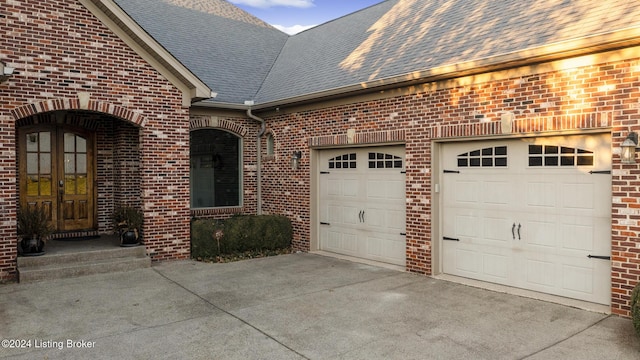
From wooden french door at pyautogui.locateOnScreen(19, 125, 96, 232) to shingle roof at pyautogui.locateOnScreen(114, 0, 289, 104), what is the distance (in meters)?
3.48

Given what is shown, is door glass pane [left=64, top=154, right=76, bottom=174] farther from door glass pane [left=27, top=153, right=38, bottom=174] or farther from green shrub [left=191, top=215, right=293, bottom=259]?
green shrub [left=191, top=215, right=293, bottom=259]

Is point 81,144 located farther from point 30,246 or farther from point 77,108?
point 30,246

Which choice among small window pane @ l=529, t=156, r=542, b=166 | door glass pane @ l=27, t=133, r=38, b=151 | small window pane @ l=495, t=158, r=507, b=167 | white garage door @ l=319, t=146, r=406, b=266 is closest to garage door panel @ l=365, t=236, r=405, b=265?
white garage door @ l=319, t=146, r=406, b=266

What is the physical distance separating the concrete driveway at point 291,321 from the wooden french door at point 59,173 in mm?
3002

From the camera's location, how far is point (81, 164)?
11.0m

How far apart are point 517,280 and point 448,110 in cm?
304

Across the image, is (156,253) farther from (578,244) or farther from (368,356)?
(578,244)

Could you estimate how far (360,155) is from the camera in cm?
1011

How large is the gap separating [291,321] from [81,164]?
7.54 m

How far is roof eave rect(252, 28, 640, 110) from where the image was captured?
5953mm

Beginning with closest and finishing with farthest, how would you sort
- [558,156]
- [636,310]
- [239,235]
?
[636,310]
[558,156]
[239,235]

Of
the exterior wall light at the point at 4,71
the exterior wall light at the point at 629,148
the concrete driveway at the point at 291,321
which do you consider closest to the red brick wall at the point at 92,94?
the exterior wall light at the point at 4,71

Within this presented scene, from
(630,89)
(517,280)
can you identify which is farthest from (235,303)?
(630,89)

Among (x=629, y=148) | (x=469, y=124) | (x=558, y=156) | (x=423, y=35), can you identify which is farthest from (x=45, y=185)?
(x=629, y=148)
